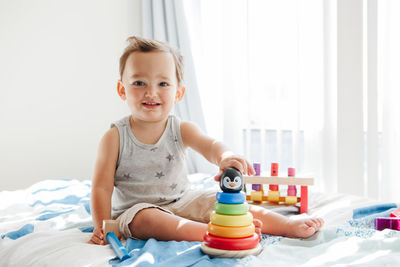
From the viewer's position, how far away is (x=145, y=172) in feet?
4.64

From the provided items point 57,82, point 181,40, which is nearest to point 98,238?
point 181,40

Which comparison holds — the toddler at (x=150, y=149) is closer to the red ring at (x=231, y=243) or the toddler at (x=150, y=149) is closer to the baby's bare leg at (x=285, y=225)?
the baby's bare leg at (x=285, y=225)

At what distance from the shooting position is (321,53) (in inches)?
95.0

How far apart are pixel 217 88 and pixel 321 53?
29.5 inches

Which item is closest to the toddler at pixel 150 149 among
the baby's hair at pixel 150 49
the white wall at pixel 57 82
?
the baby's hair at pixel 150 49

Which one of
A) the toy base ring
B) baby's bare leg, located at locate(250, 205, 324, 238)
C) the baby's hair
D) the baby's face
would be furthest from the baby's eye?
the toy base ring

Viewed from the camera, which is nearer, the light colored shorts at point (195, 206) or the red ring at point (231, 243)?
the red ring at point (231, 243)

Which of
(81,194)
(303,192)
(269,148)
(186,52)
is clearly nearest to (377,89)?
(269,148)

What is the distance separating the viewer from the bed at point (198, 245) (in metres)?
0.95

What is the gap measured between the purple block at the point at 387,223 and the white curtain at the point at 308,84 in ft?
3.44

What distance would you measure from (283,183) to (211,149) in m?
0.26

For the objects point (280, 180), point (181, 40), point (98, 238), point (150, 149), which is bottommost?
point (98, 238)

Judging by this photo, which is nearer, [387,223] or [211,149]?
[387,223]

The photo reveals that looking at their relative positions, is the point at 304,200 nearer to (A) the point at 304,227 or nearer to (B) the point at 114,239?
(A) the point at 304,227
